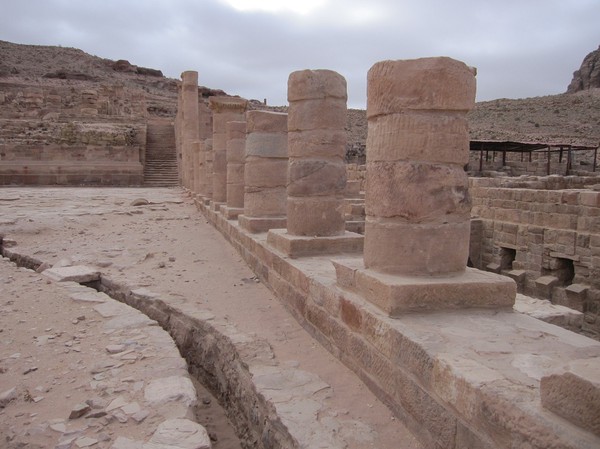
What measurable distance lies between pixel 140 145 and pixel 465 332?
1037 inches

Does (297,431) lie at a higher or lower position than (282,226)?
lower

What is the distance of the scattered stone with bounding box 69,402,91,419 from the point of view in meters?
3.40

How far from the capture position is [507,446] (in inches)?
98.8

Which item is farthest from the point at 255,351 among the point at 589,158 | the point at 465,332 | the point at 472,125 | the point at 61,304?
the point at 472,125

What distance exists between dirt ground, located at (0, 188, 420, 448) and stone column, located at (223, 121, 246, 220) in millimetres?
897

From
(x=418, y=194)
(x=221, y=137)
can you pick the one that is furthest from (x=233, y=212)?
(x=418, y=194)

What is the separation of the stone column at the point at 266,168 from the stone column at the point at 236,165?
2.10 metres

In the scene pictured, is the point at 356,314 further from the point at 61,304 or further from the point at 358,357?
the point at 61,304

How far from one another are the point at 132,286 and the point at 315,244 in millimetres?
2479

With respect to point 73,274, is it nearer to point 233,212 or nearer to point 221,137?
point 233,212

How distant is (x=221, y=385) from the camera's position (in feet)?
16.0

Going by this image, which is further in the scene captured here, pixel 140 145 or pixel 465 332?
pixel 140 145

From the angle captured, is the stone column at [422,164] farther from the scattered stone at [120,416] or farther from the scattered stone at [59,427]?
the scattered stone at [59,427]

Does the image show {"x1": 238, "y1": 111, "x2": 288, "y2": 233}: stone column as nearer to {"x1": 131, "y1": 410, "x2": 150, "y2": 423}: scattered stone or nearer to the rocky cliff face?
{"x1": 131, "y1": 410, "x2": 150, "y2": 423}: scattered stone
